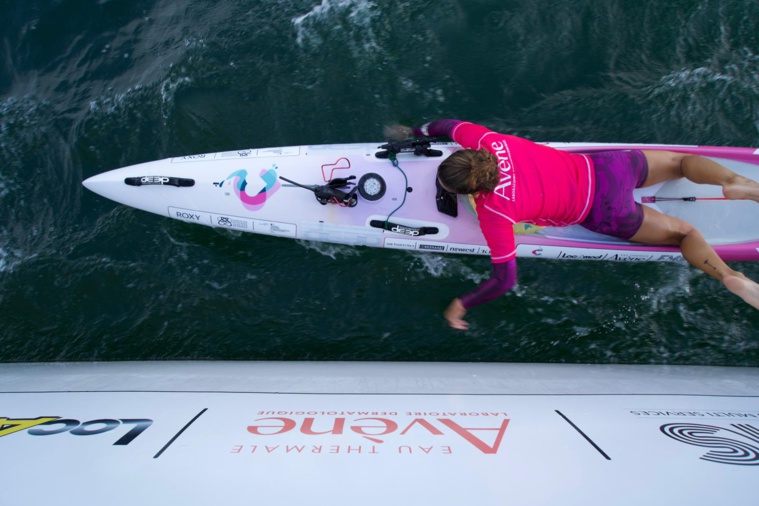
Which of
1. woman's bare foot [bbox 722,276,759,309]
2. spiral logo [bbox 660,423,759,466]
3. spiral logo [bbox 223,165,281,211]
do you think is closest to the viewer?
spiral logo [bbox 660,423,759,466]

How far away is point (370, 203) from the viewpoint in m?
4.13

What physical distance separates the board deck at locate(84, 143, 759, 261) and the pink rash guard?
481 mm

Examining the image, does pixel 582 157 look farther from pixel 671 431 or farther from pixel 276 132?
pixel 276 132

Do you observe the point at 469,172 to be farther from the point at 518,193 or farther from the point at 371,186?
the point at 371,186

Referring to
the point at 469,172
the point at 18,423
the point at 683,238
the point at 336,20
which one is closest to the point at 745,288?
the point at 683,238

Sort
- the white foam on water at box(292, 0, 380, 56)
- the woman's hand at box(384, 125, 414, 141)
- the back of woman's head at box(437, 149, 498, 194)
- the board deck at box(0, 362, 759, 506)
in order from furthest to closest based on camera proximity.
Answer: the white foam on water at box(292, 0, 380, 56) < the woman's hand at box(384, 125, 414, 141) < the back of woman's head at box(437, 149, 498, 194) < the board deck at box(0, 362, 759, 506)

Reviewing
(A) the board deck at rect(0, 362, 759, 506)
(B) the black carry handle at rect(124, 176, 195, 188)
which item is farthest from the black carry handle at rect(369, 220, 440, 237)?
(B) the black carry handle at rect(124, 176, 195, 188)

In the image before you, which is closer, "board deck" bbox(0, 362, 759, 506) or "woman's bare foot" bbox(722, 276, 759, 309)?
"board deck" bbox(0, 362, 759, 506)

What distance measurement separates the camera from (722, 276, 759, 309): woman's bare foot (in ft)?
11.7

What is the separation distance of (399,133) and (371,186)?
0.63 m

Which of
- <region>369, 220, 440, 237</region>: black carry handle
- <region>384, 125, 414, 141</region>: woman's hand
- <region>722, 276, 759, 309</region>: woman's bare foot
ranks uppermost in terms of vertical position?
Result: <region>384, 125, 414, 141</region>: woman's hand

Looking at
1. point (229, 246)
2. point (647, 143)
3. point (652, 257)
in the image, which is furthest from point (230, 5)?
point (652, 257)

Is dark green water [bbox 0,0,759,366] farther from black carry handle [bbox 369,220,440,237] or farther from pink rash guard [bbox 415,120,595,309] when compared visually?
pink rash guard [bbox 415,120,595,309]

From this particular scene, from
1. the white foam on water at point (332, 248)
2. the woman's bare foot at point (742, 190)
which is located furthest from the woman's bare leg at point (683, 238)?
the white foam on water at point (332, 248)
